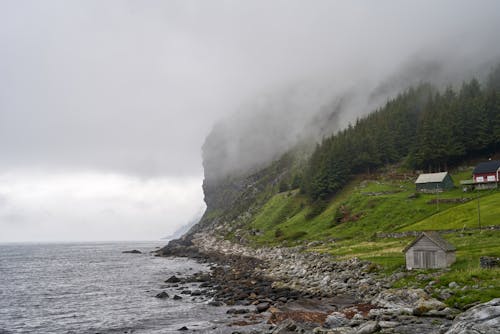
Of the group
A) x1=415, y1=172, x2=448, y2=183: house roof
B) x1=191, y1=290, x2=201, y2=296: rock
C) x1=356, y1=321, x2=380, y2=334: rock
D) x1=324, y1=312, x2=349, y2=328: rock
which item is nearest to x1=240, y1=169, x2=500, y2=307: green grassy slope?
x1=415, y1=172, x2=448, y2=183: house roof

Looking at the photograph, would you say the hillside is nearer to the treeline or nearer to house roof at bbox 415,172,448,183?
the treeline

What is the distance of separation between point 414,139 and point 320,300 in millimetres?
100578

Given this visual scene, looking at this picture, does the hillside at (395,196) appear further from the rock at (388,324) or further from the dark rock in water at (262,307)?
the dark rock in water at (262,307)

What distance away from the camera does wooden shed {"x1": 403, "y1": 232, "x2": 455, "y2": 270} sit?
1752 inches

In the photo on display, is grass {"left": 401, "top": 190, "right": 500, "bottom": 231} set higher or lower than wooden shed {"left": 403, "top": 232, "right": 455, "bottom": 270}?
higher

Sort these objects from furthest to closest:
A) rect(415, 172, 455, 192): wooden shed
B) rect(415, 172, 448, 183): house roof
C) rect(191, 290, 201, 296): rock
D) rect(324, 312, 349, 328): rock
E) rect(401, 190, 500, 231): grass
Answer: rect(415, 172, 448, 183): house roof
rect(415, 172, 455, 192): wooden shed
rect(401, 190, 500, 231): grass
rect(191, 290, 201, 296): rock
rect(324, 312, 349, 328): rock

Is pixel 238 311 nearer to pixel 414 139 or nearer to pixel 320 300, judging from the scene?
pixel 320 300

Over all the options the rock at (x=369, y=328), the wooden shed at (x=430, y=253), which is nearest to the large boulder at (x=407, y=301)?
the rock at (x=369, y=328)

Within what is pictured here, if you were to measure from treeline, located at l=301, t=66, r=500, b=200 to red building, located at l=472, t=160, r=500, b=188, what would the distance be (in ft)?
63.7

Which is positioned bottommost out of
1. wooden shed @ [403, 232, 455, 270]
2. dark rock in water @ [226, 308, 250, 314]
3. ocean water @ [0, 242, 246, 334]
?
ocean water @ [0, 242, 246, 334]

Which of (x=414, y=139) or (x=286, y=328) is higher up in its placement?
(x=414, y=139)

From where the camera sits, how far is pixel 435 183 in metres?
97.8

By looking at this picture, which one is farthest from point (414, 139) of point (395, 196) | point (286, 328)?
point (286, 328)

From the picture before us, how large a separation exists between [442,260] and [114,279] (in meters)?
68.6
